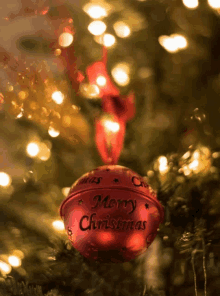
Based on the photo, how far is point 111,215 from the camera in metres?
0.95

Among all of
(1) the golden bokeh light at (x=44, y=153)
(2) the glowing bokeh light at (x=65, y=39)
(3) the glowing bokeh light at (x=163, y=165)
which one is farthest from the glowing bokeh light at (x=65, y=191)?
(2) the glowing bokeh light at (x=65, y=39)

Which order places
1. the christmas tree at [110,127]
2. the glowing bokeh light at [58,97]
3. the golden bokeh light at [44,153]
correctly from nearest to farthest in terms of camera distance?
the christmas tree at [110,127]
the glowing bokeh light at [58,97]
the golden bokeh light at [44,153]

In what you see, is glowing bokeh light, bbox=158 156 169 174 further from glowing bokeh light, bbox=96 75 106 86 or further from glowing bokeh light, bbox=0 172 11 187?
glowing bokeh light, bbox=0 172 11 187

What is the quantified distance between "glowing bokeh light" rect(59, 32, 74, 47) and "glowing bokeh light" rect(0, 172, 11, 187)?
0.61m

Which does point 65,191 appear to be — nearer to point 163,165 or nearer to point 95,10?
point 163,165

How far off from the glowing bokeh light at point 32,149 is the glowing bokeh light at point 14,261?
42 centimetres

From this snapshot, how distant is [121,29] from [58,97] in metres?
0.34

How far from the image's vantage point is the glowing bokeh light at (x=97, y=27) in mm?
1538

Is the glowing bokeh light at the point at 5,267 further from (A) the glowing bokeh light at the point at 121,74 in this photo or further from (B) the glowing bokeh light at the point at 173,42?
(B) the glowing bokeh light at the point at 173,42

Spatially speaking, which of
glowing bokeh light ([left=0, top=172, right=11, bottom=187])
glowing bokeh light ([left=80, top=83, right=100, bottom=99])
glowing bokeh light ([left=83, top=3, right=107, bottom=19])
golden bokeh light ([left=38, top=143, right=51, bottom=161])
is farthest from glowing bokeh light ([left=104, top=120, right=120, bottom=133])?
glowing bokeh light ([left=0, top=172, right=11, bottom=187])

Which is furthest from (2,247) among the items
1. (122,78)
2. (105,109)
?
(122,78)

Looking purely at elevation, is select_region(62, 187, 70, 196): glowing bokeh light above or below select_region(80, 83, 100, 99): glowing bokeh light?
below

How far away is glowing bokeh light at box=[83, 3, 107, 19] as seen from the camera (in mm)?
1501

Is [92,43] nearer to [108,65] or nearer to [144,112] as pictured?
[108,65]
